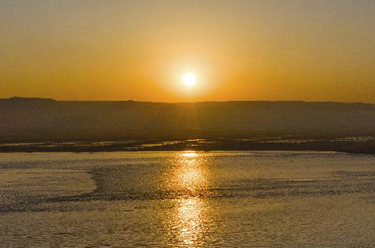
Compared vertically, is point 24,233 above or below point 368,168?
below

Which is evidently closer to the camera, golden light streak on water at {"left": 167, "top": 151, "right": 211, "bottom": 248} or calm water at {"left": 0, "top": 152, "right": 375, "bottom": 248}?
calm water at {"left": 0, "top": 152, "right": 375, "bottom": 248}

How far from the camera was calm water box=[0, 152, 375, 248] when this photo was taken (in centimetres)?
2325

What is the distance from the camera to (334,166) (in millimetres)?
53938

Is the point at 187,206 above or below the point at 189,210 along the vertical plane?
above

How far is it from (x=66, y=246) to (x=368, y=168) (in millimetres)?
34618

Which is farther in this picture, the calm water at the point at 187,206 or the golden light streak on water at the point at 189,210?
the golden light streak on water at the point at 189,210

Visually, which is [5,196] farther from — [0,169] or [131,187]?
[0,169]

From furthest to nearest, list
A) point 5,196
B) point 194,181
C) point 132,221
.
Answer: point 194,181 → point 5,196 → point 132,221

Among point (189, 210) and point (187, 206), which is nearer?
point (189, 210)

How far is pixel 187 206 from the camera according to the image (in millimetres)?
30859

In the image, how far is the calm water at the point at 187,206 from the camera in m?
23.2

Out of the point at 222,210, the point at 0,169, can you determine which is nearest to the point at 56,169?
the point at 0,169

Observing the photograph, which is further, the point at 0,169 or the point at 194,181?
the point at 0,169

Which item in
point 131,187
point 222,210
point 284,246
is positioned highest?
point 131,187
